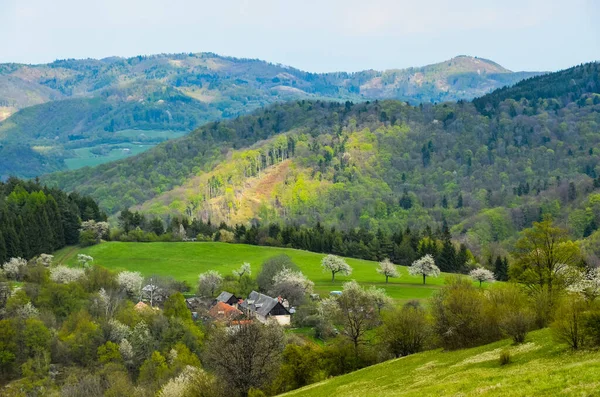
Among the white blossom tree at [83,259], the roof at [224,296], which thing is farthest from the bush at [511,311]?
the white blossom tree at [83,259]

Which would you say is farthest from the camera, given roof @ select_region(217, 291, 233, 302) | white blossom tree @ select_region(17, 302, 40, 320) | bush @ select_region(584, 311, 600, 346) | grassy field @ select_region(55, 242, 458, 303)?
grassy field @ select_region(55, 242, 458, 303)

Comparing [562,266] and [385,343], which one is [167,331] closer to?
[385,343]

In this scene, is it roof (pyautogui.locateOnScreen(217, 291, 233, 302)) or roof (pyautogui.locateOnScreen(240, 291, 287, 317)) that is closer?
roof (pyautogui.locateOnScreen(240, 291, 287, 317))

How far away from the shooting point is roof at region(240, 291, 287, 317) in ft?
284

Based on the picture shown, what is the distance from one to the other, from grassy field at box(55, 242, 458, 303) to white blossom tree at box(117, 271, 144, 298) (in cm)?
1424

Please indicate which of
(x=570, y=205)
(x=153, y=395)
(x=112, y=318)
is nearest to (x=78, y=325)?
(x=112, y=318)

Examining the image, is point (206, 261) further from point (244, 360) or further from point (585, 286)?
point (585, 286)

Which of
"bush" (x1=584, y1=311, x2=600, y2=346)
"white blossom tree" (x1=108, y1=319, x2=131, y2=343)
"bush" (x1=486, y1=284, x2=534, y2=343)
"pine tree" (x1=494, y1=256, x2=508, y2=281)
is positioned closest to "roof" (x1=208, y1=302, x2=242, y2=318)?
"white blossom tree" (x1=108, y1=319, x2=131, y2=343)

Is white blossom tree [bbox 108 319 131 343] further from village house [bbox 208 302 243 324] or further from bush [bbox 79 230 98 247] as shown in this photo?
bush [bbox 79 230 98 247]

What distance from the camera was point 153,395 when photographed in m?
51.5

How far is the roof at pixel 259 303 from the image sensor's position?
8669 cm

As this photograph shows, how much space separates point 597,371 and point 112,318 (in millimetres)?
61915

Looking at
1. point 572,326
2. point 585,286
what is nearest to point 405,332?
point 585,286

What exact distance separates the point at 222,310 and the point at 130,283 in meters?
17.4
